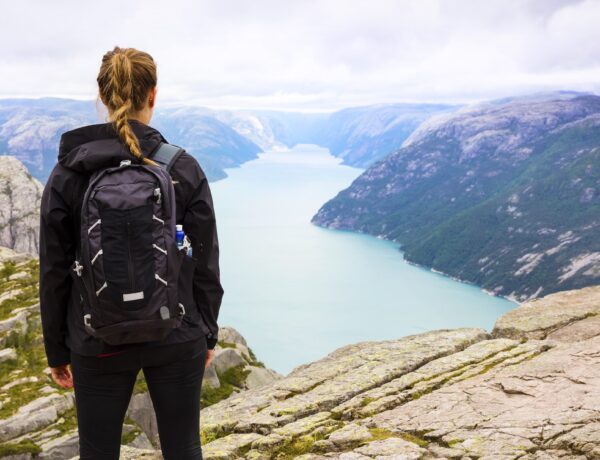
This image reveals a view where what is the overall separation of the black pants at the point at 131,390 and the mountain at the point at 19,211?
16677 cm

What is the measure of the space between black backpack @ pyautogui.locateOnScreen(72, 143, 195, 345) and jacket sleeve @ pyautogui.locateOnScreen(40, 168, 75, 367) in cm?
40

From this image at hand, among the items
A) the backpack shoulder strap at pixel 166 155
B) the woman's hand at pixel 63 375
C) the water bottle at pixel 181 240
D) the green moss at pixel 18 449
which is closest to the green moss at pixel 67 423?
the green moss at pixel 18 449

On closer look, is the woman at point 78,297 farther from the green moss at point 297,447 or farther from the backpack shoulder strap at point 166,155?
the green moss at point 297,447

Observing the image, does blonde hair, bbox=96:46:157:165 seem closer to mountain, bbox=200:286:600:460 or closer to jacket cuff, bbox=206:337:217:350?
jacket cuff, bbox=206:337:217:350

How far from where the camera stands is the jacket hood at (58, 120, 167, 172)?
221 inches

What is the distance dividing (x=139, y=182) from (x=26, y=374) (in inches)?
1496

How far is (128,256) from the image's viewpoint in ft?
17.2

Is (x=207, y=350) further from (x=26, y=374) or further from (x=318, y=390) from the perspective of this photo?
(x=26, y=374)

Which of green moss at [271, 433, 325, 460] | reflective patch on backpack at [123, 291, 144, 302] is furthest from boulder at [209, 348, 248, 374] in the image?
reflective patch on backpack at [123, 291, 144, 302]

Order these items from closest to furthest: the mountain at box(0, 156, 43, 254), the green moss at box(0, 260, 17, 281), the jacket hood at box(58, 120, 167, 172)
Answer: the jacket hood at box(58, 120, 167, 172) < the green moss at box(0, 260, 17, 281) < the mountain at box(0, 156, 43, 254)

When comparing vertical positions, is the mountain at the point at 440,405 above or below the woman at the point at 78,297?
below

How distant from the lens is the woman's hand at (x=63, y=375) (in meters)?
6.19

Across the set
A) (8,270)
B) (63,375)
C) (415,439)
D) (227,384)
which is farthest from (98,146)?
(8,270)

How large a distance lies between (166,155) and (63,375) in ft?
8.47
